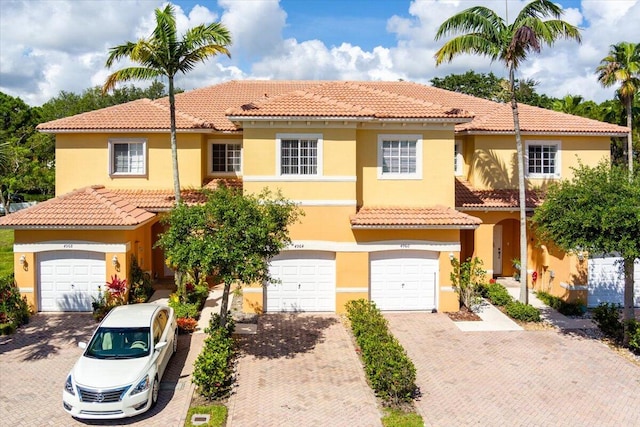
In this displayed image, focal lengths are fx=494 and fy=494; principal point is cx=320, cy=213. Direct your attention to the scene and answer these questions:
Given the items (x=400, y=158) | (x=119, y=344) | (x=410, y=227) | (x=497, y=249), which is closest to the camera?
(x=119, y=344)

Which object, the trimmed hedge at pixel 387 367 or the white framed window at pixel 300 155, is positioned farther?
the white framed window at pixel 300 155

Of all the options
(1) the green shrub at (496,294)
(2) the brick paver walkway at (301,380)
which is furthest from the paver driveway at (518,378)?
(1) the green shrub at (496,294)

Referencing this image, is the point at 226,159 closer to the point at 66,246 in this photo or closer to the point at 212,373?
the point at 66,246

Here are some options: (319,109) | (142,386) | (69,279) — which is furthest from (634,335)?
(69,279)

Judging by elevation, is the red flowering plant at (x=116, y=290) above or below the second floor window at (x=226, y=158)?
below

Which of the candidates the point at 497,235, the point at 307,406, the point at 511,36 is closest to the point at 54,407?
the point at 307,406

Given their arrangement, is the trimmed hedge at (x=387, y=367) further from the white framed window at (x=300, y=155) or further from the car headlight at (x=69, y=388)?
the white framed window at (x=300, y=155)

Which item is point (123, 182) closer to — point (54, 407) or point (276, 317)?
point (276, 317)
